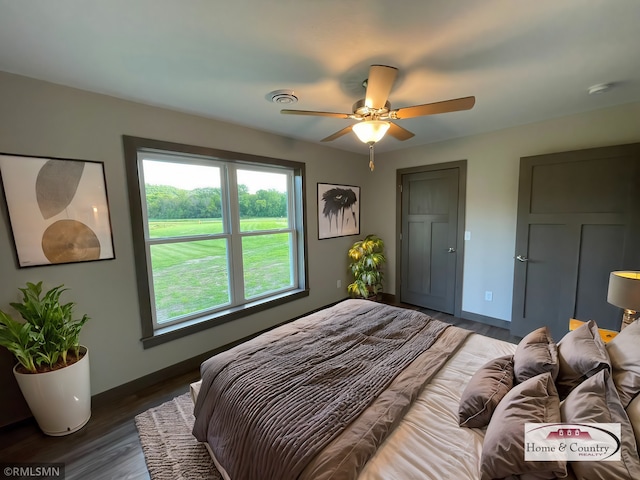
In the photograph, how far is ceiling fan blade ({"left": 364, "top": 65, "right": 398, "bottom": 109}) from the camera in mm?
1453

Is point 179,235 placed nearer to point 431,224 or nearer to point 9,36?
point 9,36

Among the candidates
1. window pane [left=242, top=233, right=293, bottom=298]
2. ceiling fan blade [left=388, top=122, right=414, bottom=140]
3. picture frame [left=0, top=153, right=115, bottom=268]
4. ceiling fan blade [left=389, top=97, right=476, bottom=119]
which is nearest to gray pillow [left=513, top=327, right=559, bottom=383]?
ceiling fan blade [left=389, top=97, right=476, bottom=119]

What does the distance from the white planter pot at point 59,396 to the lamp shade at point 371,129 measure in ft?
8.06

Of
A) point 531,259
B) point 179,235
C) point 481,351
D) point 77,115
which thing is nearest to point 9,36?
point 77,115

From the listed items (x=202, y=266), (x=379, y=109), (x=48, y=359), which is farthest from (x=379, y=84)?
(x=48, y=359)

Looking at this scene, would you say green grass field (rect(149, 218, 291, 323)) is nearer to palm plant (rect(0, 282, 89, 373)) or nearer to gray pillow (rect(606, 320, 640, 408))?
palm plant (rect(0, 282, 89, 373))

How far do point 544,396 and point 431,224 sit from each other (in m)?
3.00

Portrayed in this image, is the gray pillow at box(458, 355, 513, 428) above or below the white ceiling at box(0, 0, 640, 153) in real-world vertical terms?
below

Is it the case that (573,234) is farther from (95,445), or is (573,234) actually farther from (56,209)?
(56,209)

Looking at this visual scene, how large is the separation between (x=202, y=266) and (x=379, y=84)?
2.28 metres

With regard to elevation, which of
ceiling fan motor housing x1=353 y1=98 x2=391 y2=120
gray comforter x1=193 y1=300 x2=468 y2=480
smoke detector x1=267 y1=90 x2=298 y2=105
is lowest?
gray comforter x1=193 y1=300 x2=468 y2=480

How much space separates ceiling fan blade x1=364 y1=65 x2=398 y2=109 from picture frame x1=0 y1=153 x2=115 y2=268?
2.04 meters

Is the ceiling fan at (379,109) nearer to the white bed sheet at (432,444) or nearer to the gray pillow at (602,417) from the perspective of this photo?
the gray pillow at (602,417)

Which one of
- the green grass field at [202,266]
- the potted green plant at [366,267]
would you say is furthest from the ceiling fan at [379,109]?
the potted green plant at [366,267]
